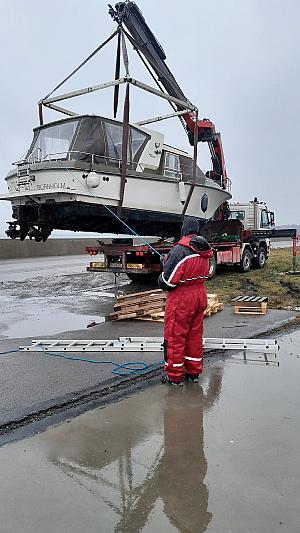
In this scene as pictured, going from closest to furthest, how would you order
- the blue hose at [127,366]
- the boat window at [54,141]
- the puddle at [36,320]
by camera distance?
the blue hose at [127,366] → the puddle at [36,320] → the boat window at [54,141]

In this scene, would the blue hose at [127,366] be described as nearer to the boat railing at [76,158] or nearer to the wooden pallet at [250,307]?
the wooden pallet at [250,307]

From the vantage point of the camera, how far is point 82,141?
9547 mm

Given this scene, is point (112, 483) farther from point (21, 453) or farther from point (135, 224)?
point (135, 224)

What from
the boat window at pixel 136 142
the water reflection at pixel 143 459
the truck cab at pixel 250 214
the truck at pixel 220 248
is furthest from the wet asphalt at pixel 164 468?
the truck cab at pixel 250 214

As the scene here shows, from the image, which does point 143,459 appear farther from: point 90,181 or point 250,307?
point 90,181

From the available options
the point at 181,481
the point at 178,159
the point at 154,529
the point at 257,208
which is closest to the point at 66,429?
the point at 181,481

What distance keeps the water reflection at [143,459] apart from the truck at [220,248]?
17.8 ft

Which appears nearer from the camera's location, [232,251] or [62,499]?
[62,499]

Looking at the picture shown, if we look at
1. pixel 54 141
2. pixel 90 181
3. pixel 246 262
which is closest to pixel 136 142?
pixel 54 141

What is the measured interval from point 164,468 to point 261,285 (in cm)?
991

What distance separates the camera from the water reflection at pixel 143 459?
2.55 meters

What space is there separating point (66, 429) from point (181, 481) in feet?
3.69

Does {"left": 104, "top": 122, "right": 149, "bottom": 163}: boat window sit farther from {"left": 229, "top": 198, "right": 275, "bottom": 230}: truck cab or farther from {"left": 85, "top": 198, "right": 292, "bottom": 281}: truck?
{"left": 229, "top": 198, "right": 275, "bottom": 230}: truck cab

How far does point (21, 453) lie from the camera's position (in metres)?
3.23
